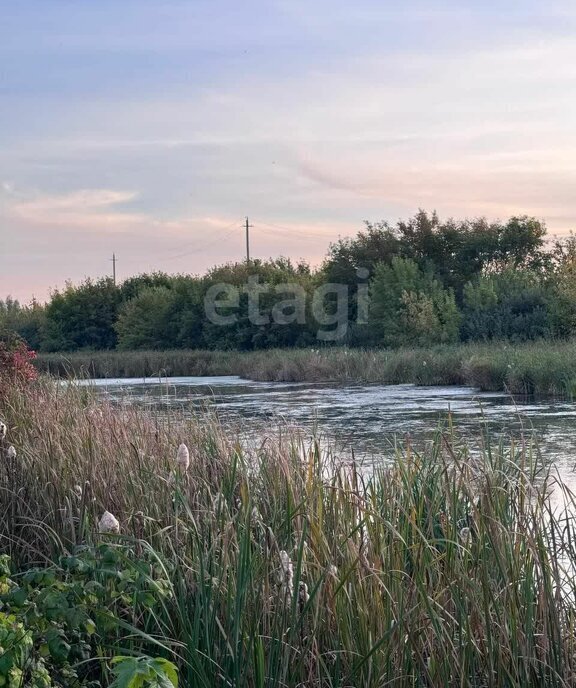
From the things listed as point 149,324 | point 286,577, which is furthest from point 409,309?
point 286,577

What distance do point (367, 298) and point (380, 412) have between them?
1937 cm

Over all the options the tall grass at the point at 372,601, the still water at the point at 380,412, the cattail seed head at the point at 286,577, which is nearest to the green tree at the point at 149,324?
the still water at the point at 380,412

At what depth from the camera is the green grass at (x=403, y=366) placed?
53.1 ft

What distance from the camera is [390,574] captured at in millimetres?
2727

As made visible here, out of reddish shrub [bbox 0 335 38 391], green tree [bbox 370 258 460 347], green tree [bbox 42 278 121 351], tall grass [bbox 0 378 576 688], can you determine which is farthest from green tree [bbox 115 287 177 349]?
tall grass [bbox 0 378 576 688]

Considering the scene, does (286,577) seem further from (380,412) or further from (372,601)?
(380,412)

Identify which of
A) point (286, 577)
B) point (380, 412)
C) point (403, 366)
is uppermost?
point (286, 577)

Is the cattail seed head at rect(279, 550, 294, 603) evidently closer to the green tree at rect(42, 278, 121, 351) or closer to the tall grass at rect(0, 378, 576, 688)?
the tall grass at rect(0, 378, 576, 688)

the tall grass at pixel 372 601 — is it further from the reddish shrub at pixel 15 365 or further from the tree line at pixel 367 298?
the tree line at pixel 367 298

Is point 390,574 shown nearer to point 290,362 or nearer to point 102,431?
point 102,431

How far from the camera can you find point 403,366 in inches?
802

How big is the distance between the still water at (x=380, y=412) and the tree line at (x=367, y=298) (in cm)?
979

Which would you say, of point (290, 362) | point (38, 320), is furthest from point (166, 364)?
point (38, 320)

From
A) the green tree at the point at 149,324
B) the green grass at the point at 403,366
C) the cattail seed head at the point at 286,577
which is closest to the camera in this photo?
the cattail seed head at the point at 286,577
